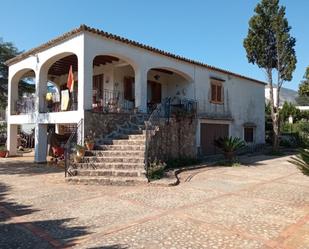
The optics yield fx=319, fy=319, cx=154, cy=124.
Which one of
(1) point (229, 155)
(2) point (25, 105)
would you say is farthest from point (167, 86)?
(2) point (25, 105)

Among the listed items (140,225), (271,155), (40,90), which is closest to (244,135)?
(271,155)

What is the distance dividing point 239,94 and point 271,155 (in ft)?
14.8

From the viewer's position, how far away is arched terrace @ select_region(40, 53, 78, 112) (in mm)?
14562

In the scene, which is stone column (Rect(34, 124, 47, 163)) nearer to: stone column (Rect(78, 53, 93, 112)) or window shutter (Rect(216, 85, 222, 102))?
stone column (Rect(78, 53, 93, 112))

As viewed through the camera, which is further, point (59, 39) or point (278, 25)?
point (278, 25)

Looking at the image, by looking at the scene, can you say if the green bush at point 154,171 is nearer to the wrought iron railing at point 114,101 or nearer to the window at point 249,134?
the wrought iron railing at point 114,101

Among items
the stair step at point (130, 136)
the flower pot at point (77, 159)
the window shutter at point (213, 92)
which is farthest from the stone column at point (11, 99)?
the window shutter at point (213, 92)

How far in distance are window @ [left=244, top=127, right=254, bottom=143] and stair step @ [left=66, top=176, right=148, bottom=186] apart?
1407cm

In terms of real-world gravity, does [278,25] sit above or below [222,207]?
above

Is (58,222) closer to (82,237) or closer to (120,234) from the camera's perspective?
(82,237)

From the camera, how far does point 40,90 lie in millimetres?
15539

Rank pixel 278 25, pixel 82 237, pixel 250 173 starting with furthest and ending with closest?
pixel 278 25 < pixel 250 173 < pixel 82 237

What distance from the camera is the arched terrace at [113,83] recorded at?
16.3 m

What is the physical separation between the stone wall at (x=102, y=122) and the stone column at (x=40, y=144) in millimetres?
4001
